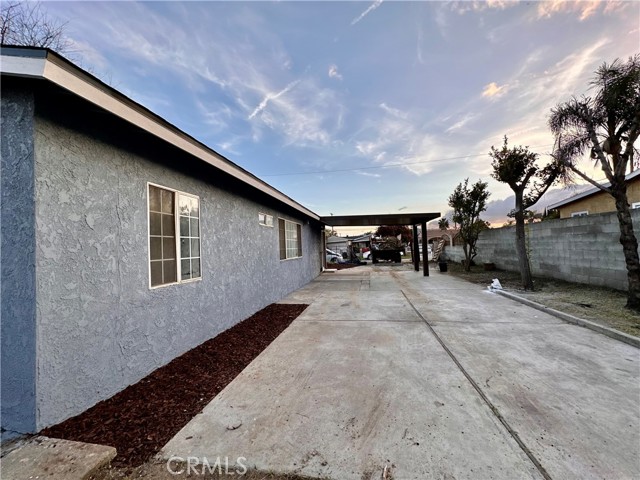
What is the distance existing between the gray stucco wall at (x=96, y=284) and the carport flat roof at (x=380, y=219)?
1040 centimetres

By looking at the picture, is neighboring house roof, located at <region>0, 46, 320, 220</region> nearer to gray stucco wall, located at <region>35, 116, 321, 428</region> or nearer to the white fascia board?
the white fascia board

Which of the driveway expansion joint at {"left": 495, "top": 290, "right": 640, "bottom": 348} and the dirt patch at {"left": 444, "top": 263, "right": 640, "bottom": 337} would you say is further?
the dirt patch at {"left": 444, "top": 263, "right": 640, "bottom": 337}

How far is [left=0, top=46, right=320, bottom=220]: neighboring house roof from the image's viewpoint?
1.85 m

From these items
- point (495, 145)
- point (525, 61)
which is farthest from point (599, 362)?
point (525, 61)

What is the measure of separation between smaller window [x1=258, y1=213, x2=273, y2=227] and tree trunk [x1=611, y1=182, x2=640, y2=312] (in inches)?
312

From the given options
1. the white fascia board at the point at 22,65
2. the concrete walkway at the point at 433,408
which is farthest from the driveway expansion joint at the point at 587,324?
the white fascia board at the point at 22,65

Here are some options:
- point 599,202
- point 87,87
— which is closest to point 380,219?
point 599,202

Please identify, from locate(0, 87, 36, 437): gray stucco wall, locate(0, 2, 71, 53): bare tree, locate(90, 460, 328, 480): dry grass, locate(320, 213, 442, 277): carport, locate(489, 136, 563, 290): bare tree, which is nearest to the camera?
locate(90, 460, 328, 480): dry grass

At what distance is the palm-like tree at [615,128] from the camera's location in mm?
5336

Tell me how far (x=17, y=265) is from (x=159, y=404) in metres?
1.68

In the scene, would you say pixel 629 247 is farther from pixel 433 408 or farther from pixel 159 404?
pixel 159 404

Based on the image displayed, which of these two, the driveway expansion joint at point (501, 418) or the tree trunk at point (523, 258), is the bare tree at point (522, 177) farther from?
the driveway expansion joint at point (501, 418)

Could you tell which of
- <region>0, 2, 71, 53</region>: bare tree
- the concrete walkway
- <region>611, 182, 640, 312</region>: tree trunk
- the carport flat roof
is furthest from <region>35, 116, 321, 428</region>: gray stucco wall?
the carport flat roof

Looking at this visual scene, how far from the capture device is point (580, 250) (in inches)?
314
